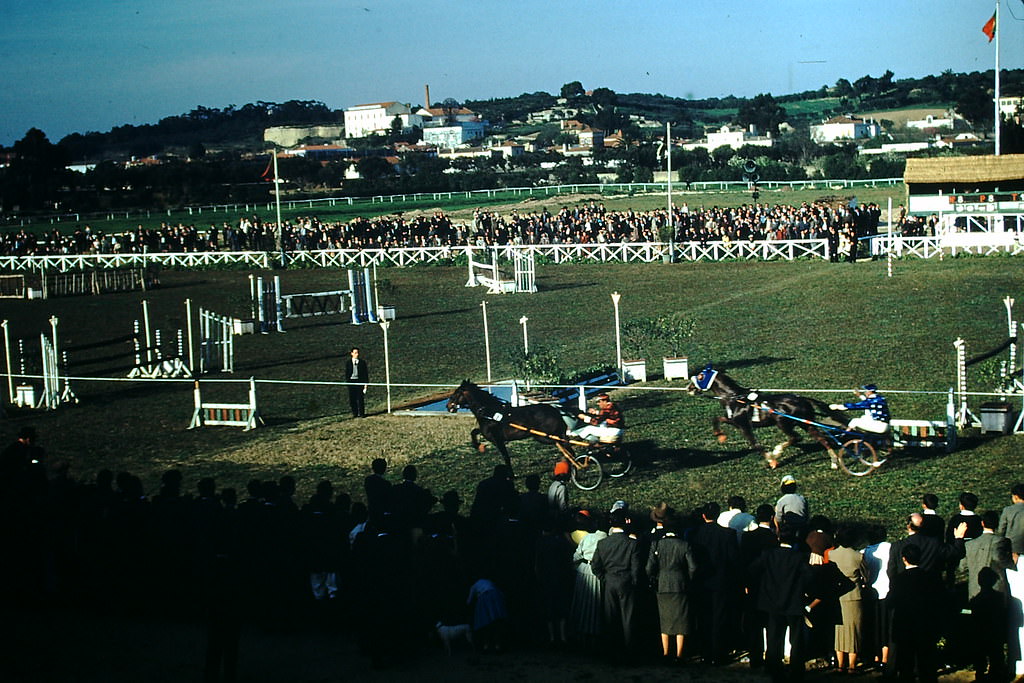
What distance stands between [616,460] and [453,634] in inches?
207

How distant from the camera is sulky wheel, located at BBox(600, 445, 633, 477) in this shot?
1413 cm

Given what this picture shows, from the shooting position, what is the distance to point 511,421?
1470cm

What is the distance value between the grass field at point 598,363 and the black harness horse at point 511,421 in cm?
51

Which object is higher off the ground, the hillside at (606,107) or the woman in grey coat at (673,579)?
the hillside at (606,107)

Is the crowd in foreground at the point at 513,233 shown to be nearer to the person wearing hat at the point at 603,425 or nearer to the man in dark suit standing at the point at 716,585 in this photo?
the person wearing hat at the point at 603,425

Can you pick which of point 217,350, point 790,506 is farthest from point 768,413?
point 217,350

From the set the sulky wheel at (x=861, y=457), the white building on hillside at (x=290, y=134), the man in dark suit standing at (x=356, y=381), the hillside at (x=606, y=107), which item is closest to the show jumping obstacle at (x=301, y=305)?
the man in dark suit standing at (x=356, y=381)

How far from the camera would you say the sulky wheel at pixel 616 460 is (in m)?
14.1

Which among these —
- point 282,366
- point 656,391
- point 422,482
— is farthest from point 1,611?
point 282,366

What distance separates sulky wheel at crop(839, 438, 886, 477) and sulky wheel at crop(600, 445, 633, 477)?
257cm

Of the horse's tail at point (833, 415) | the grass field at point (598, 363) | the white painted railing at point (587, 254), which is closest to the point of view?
the horse's tail at point (833, 415)

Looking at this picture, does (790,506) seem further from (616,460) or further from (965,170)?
(965,170)

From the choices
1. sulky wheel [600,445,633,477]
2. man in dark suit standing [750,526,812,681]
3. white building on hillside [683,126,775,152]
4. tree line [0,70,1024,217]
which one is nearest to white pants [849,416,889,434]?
sulky wheel [600,445,633,477]

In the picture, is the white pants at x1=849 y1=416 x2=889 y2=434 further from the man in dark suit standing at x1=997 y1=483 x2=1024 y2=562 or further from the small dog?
the small dog
